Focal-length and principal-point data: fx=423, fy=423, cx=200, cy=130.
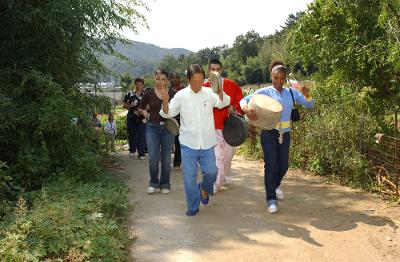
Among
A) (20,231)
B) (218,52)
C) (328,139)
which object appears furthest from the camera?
(218,52)

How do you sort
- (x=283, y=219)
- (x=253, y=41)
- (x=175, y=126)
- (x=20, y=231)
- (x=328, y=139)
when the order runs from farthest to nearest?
(x=253, y=41)
(x=328, y=139)
(x=175, y=126)
(x=283, y=219)
(x=20, y=231)

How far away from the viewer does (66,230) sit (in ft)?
12.8

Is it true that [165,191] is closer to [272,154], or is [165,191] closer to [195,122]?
[195,122]

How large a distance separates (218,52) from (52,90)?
110m

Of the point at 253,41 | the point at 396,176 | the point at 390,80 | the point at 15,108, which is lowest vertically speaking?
the point at 396,176

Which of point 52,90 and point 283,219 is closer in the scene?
point 283,219

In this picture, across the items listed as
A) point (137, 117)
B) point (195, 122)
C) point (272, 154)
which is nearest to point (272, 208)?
point (272, 154)

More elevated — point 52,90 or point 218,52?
point 218,52

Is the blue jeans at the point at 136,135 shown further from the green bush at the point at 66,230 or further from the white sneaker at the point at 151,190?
the green bush at the point at 66,230

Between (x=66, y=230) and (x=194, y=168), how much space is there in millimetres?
1629

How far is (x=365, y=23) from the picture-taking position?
7.14 metres

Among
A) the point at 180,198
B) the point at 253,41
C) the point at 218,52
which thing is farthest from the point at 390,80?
the point at 218,52

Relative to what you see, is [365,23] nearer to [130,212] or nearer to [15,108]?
[130,212]

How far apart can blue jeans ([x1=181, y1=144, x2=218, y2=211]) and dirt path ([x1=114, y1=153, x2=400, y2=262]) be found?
0.81 feet
